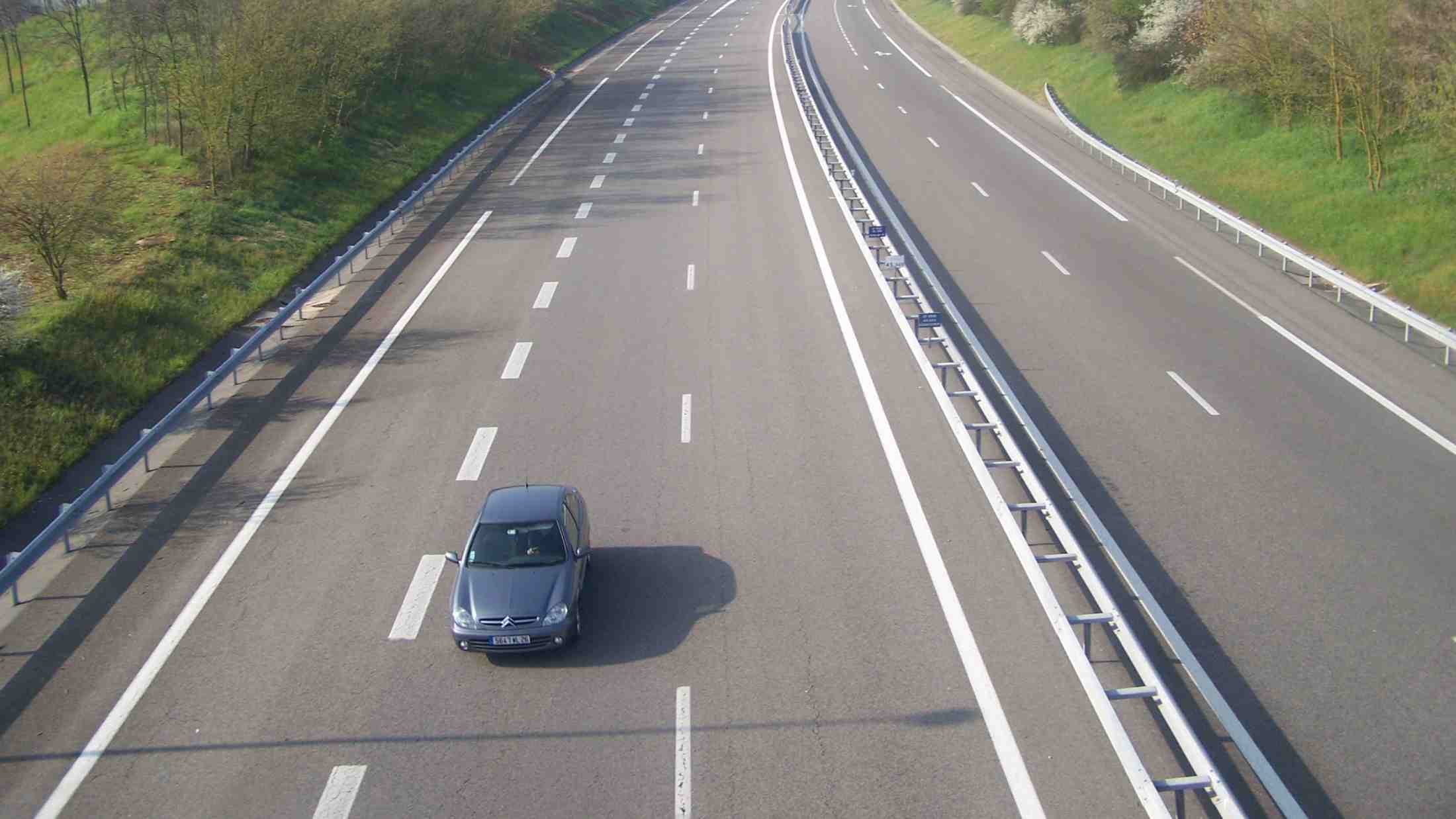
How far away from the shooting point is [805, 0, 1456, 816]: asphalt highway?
34.1 feet

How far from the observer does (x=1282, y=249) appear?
963 inches

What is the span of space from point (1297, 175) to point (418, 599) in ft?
89.7

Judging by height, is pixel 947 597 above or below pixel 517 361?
below

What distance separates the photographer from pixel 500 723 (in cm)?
1045

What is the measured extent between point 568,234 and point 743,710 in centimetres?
1977

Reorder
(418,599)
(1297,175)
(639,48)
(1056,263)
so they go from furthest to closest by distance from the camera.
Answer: (639,48) → (1297,175) → (1056,263) → (418,599)

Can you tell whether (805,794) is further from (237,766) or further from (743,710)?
(237,766)

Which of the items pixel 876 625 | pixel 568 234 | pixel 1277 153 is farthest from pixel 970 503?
pixel 1277 153

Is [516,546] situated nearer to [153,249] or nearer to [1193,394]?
[1193,394]

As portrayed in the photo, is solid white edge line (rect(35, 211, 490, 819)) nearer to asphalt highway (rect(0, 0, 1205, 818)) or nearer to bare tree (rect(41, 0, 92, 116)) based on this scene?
asphalt highway (rect(0, 0, 1205, 818))

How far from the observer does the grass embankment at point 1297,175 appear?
24.9 metres

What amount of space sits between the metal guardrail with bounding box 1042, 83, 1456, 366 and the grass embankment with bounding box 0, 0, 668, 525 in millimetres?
21024

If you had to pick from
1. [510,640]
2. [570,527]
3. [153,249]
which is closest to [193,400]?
[570,527]

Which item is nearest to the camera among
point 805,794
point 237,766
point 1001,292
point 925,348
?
point 805,794
